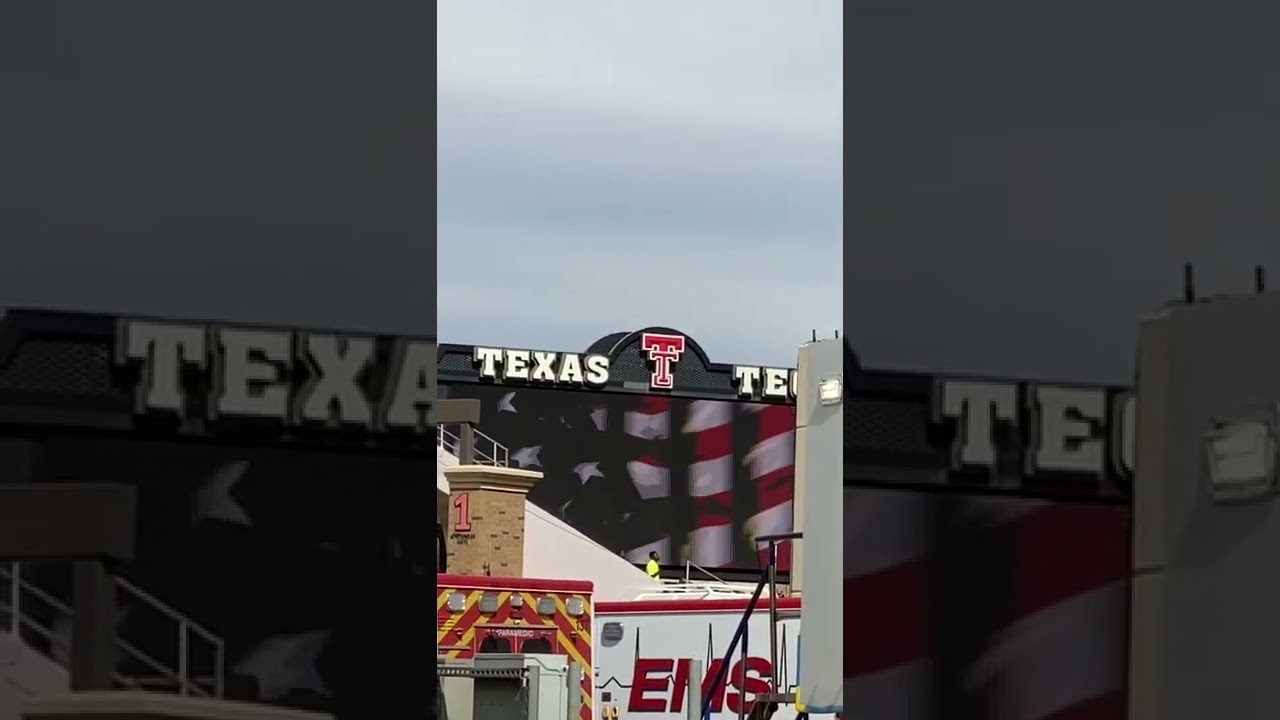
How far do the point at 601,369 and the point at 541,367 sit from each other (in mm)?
1356

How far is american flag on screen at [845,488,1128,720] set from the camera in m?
4.54

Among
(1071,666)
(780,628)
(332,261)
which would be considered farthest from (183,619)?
(780,628)

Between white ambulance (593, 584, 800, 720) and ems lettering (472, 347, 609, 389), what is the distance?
1465 centimetres

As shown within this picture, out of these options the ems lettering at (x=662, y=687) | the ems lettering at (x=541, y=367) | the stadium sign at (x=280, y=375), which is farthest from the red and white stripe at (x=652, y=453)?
the stadium sign at (x=280, y=375)

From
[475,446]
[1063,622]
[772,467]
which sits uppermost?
[475,446]

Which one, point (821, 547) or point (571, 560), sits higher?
point (821, 547)

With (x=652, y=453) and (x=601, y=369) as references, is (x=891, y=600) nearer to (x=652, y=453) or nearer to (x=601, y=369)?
(x=601, y=369)

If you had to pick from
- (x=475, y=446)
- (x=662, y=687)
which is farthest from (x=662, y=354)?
(x=662, y=687)

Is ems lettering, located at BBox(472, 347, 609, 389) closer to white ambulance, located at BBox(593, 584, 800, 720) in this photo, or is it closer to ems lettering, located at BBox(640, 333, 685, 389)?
ems lettering, located at BBox(640, 333, 685, 389)

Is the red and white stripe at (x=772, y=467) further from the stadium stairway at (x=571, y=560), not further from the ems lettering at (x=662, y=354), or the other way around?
the stadium stairway at (x=571, y=560)

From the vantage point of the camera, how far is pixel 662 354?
35.5 metres

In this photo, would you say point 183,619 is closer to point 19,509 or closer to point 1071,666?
point 19,509

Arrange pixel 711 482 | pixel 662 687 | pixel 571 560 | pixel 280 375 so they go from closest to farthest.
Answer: pixel 280 375 < pixel 662 687 < pixel 571 560 < pixel 711 482

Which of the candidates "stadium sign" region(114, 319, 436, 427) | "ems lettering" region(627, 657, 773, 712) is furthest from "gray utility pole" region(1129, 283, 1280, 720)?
"ems lettering" region(627, 657, 773, 712)
